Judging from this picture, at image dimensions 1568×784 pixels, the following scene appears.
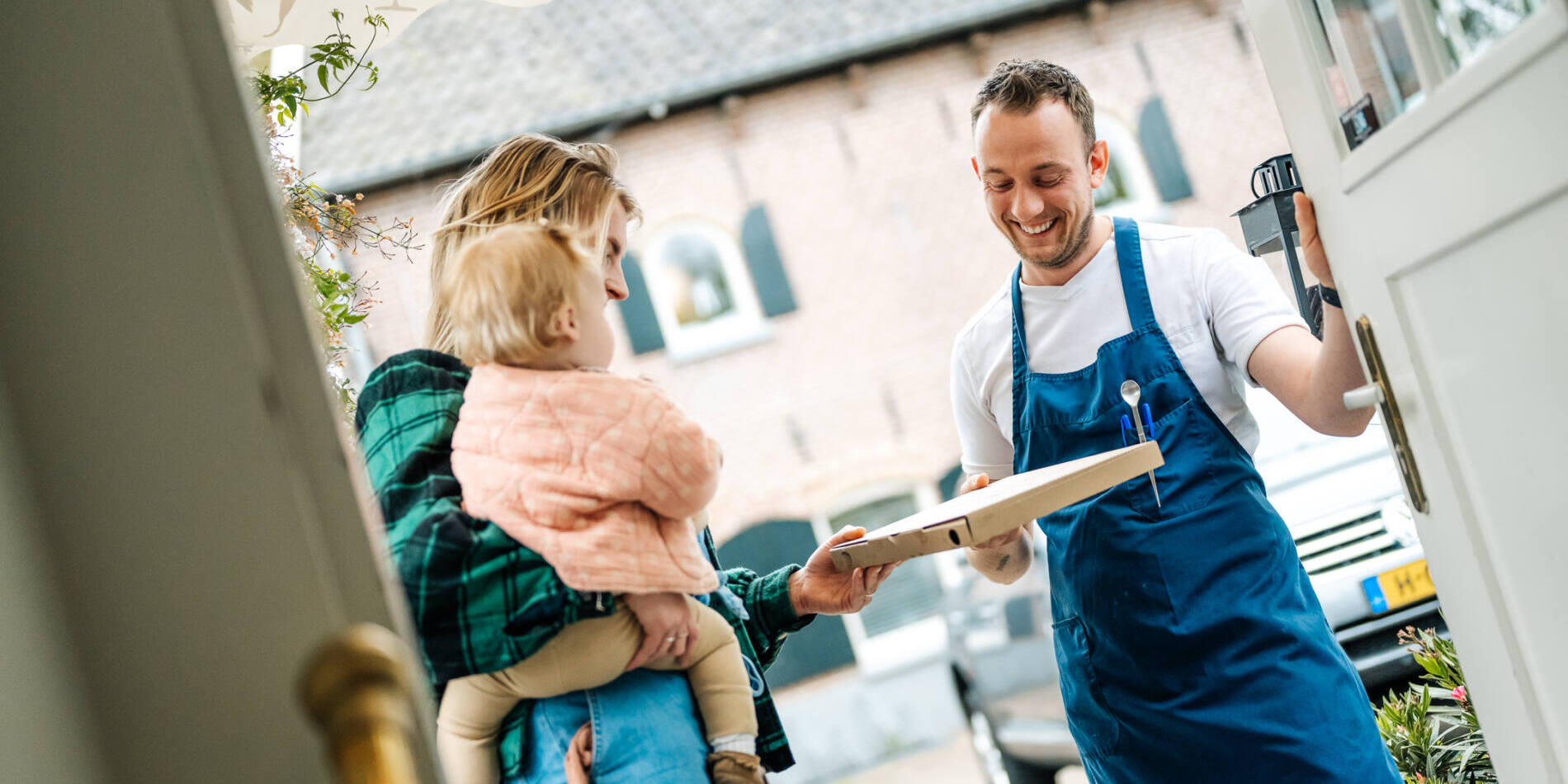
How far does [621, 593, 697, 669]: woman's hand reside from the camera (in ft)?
4.24

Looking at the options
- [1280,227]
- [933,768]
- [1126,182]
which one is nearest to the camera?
[1280,227]

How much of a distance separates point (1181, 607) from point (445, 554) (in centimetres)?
120

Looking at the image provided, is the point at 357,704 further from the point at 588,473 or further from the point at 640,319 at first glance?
the point at 640,319

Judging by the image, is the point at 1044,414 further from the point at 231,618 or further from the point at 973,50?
the point at 973,50

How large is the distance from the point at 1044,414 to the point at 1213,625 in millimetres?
456

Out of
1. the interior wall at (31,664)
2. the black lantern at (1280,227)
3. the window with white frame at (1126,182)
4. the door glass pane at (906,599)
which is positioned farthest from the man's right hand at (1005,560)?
the window with white frame at (1126,182)

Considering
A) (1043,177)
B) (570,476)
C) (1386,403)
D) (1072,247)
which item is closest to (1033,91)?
(1043,177)

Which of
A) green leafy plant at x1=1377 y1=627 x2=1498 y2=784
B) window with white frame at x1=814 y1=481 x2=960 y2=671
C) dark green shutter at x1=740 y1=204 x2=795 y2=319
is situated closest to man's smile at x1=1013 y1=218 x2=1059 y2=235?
green leafy plant at x1=1377 y1=627 x2=1498 y2=784

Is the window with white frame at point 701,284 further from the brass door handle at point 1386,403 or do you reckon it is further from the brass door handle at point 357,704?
the brass door handle at point 357,704

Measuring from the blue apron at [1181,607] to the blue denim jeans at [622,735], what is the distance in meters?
0.89

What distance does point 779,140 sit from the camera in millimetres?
9547

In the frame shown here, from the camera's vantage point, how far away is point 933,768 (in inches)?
293

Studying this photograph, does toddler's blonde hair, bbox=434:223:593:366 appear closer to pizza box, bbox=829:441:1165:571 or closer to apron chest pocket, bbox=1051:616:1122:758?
pizza box, bbox=829:441:1165:571

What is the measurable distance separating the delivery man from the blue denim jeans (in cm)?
89
